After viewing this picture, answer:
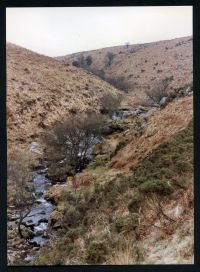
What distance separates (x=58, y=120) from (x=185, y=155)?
1.46 metres

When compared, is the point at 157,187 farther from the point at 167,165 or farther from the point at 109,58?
the point at 109,58

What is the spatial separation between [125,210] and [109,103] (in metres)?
1.21

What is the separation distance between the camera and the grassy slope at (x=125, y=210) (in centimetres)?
670

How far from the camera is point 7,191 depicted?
6758mm

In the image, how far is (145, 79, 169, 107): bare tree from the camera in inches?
274

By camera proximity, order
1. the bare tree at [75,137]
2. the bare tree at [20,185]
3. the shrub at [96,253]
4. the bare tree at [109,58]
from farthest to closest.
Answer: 1. the bare tree at [109,58]
2. the bare tree at [75,137]
3. the bare tree at [20,185]
4. the shrub at [96,253]

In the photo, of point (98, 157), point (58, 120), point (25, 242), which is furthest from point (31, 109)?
point (25, 242)

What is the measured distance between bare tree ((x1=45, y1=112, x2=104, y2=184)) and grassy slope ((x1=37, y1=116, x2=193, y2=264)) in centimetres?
26

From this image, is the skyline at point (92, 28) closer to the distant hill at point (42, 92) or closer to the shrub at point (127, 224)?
the distant hill at point (42, 92)

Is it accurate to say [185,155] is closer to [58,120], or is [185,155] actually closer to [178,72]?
[178,72]

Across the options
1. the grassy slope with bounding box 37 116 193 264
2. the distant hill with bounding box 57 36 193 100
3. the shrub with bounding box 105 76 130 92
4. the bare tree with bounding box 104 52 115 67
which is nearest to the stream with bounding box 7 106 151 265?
the grassy slope with bounding box 37 116 193 264

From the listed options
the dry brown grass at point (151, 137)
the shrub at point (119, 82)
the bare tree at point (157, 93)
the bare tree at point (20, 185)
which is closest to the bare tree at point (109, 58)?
the shrub at point (119, 82)
